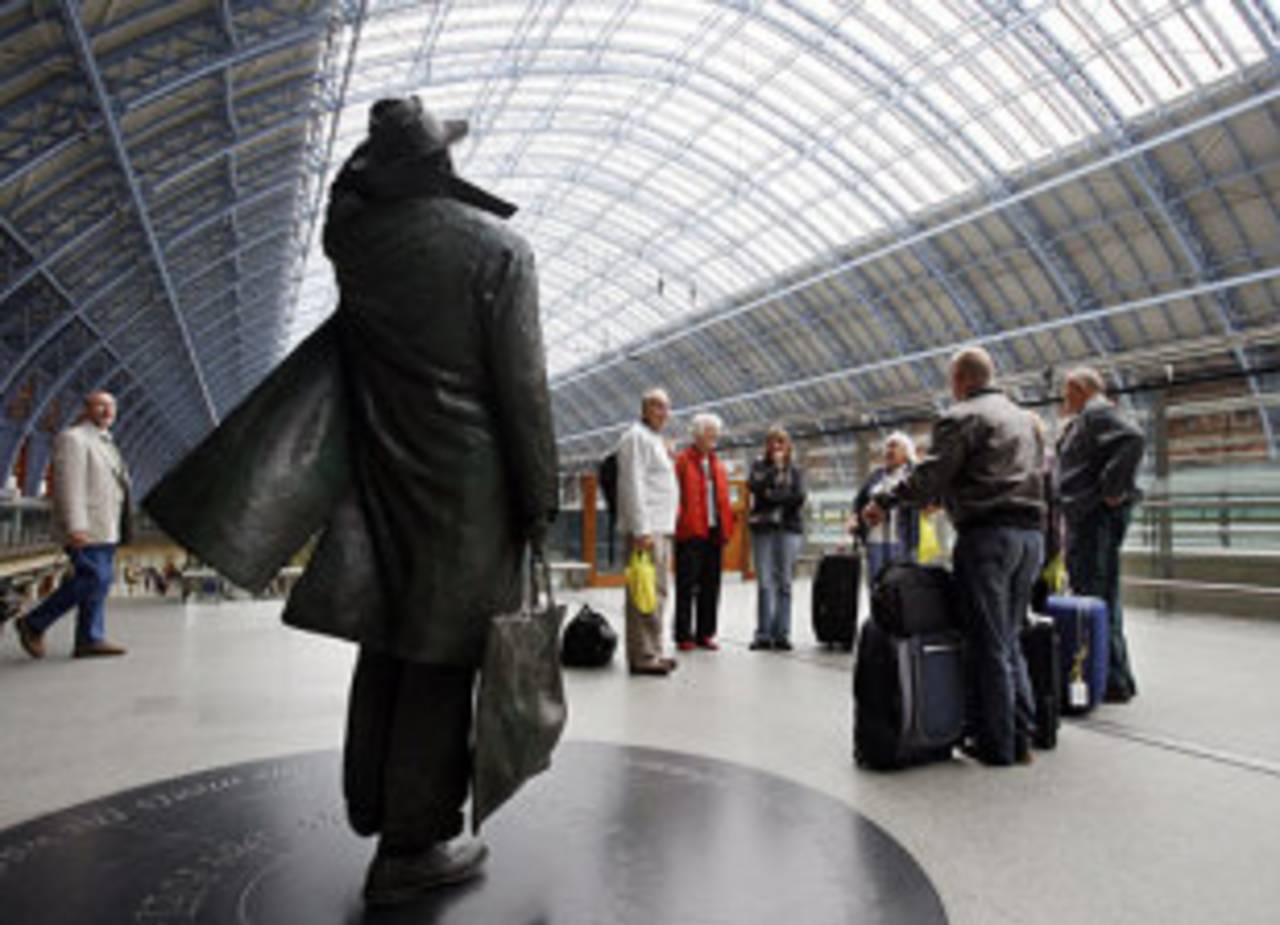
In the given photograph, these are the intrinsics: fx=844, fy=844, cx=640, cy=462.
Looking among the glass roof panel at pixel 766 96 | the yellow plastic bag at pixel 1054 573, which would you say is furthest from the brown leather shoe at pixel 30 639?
the glass roof panel at pixel 766 96

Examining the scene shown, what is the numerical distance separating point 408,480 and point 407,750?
2.34 feet

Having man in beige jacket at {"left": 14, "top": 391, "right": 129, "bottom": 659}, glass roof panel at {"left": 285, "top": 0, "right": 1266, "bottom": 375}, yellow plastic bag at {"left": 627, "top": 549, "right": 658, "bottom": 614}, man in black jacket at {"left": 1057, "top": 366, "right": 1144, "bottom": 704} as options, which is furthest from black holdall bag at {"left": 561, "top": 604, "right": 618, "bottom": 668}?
glass roof panel at {"left": 285, "top": 0, "right": 1266, "bottom": 375}

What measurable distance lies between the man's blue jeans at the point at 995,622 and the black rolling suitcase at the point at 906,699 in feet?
0.31

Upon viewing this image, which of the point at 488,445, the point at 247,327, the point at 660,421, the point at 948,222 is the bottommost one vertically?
the point at 488,445

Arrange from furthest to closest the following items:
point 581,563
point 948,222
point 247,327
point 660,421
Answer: point 247,327 → point 948,222 → point 581,563 → point 660,421

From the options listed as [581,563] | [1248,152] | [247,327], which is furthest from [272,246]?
[1248,152]

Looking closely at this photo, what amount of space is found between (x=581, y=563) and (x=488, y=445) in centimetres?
925

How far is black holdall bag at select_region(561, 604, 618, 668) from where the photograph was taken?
223 inches

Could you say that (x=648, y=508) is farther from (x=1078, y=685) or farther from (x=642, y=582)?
(x=1078, y=685)

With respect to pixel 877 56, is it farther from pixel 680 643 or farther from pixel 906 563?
pixel 906 563

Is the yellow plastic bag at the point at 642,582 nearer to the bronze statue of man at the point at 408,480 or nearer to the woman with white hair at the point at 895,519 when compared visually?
the woman with white hair at the point at 895,519

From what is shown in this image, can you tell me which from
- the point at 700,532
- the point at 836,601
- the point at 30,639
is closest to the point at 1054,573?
the point at 836,601

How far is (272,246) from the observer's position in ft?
74.2

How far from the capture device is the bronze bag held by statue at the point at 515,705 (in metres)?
2.05
